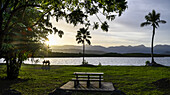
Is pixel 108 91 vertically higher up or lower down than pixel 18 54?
lower down

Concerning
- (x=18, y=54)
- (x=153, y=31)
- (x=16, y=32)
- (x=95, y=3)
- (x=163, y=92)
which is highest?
(x=153, y=31)

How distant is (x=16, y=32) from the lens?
36.9 ft

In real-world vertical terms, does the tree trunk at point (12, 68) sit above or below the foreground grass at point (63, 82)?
above

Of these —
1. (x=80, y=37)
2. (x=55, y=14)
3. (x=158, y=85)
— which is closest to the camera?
(x=55, y=14)

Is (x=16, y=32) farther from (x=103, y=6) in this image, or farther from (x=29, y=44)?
(x=103, y=6)

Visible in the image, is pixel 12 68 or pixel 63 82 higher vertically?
pixel 12 68

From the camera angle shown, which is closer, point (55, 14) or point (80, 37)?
point (55, 14)

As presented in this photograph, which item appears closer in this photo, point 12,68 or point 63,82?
point 63,82

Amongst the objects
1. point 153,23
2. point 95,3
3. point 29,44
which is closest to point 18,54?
point 29,44

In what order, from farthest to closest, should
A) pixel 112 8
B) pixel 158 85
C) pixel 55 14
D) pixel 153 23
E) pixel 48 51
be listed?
pixel 153 23
pixel 158 85
pixel 48 51
pixel 55 14
pixel 112 8

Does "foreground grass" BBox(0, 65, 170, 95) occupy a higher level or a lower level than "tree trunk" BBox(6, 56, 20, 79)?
lower

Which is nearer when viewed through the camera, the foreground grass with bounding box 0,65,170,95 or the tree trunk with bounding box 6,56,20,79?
the foreground grass with bounding box 0,65,170,95

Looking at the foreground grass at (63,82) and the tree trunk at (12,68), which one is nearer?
the foreground grass at (63,82)

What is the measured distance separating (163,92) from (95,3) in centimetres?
717
